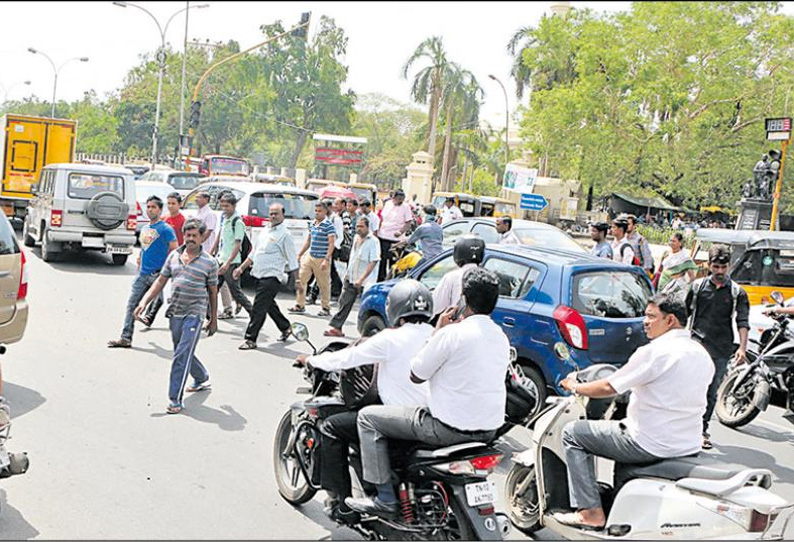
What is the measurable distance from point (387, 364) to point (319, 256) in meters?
7.96

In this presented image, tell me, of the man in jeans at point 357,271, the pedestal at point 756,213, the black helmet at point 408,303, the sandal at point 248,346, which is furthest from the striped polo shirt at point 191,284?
the pedestal at point 756,213

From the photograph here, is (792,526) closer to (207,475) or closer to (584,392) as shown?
(584,392)

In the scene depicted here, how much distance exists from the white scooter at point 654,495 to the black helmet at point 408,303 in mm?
937

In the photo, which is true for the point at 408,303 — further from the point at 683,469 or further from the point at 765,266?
the point at 765,266

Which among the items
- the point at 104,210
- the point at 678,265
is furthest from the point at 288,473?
the point at 104,210

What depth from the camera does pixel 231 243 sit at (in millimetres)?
10703

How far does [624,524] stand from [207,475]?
2.84m

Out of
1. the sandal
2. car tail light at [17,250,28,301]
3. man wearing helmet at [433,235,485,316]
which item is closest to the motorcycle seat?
man wearing helmet at [433,235,485,316]

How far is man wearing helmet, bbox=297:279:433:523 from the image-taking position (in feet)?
14.8

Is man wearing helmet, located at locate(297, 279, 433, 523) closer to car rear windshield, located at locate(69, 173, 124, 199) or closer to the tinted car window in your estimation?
the tinted car window

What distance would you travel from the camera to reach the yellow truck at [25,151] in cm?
2095

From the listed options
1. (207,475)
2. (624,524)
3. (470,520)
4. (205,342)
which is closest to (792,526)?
(624,524)

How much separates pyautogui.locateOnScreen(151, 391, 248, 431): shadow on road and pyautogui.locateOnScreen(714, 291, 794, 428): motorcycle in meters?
4.73

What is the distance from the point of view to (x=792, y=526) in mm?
5559
